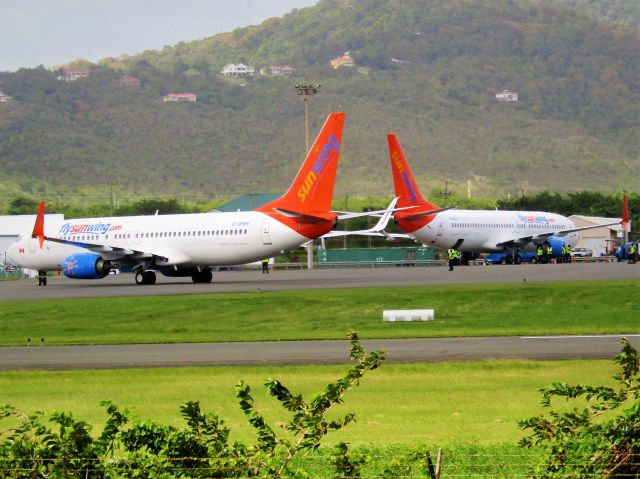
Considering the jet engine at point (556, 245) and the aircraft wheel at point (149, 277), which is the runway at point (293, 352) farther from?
the jet engine at point (556, 245)

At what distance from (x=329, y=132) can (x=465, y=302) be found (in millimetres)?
16563

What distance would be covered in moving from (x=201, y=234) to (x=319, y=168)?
6.76 m

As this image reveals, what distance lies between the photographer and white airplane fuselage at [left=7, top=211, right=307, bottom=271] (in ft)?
186

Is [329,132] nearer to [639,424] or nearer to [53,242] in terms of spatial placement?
[53,242]

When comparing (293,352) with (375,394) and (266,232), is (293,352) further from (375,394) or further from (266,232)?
(266,232)

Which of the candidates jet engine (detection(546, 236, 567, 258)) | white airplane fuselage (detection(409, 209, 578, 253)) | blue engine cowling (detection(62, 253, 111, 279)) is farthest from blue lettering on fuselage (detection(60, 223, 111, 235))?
jet engine (detection(546, 236, 567, 258))

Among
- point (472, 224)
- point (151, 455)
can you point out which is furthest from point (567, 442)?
point (472, 224)

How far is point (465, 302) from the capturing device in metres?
43.2

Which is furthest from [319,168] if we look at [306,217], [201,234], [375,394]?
[375,394]

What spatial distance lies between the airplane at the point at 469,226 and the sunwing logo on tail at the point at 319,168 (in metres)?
22.5

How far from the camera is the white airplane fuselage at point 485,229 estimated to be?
85.8 meters

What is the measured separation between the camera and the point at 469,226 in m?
89.2

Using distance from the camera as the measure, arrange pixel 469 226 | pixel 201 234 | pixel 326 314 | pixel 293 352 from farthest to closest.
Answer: pixel 469 226, pixel 201 234, pixel 326 314, pixel 293 352

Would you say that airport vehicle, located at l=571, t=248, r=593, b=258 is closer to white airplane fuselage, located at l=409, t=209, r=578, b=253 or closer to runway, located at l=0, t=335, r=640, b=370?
white airplane fuselage, located at l=409, t=209, r=578, b=253
